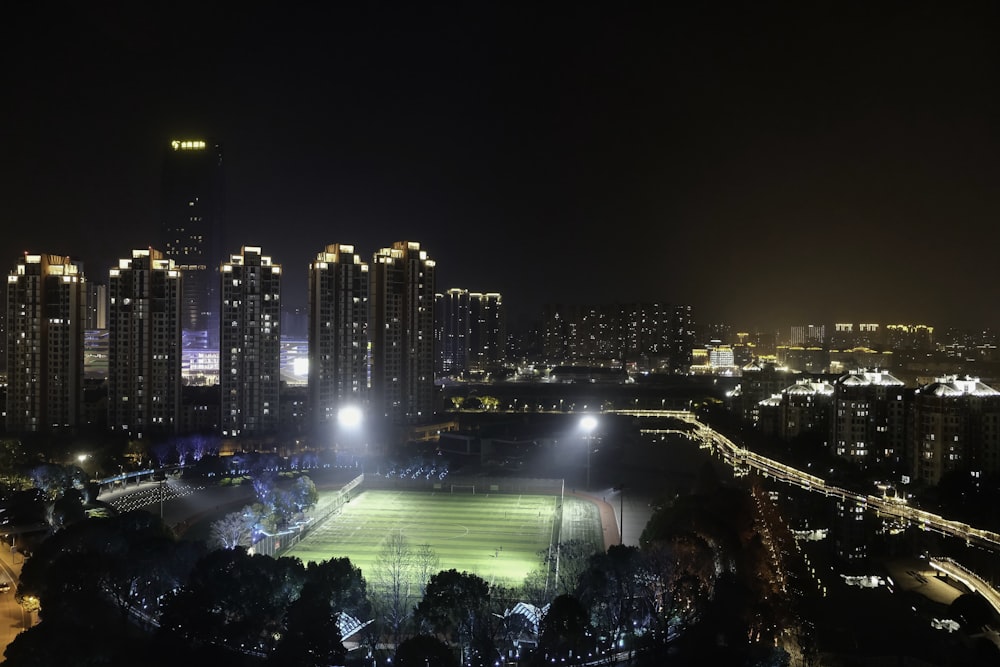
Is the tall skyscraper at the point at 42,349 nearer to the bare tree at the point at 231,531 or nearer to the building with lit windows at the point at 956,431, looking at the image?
the bare tree at the point at 231,531

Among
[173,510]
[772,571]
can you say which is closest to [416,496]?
[173,510]

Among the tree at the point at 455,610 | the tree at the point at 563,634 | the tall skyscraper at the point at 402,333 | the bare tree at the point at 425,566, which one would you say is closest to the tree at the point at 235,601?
the tree at the point at 455,610

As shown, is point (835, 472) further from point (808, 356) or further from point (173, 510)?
point (808, 356)

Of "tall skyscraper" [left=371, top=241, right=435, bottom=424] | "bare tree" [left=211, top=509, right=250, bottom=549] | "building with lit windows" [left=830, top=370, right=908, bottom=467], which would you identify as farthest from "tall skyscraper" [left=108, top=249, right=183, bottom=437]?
"building with lit windows" [left=830, top=370, right=908, bottom=467]

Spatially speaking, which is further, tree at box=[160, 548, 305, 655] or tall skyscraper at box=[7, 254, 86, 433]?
tall skyscraper at box=[7, 254, 86, 433]

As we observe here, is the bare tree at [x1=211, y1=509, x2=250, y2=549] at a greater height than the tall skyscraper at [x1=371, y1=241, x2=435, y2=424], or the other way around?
the tall skyscraper at [x1=371, y1=241, x2=435, y2=424]

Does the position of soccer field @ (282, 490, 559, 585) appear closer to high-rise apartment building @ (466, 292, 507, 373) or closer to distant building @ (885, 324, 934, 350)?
high-rise apartment building @ (466, 292, 507, 373)
